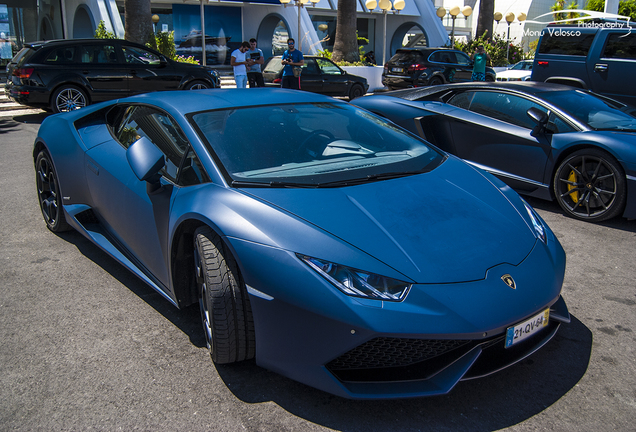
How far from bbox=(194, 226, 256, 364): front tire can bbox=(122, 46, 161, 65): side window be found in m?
10.7

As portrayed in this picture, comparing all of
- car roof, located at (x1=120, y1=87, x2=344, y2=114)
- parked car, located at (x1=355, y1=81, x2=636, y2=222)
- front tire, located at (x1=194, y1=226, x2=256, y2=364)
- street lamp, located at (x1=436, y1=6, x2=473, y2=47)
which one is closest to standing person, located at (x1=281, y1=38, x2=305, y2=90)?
parked car, located at (x1=355, y1=81, x2=636, y2=222)

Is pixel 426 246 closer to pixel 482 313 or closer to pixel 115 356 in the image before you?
pixel 482 313

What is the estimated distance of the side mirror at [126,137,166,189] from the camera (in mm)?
2861

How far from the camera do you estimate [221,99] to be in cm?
335

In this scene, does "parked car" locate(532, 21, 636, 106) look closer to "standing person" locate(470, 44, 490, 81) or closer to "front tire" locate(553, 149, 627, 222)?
"standing person" locate(470, 44, 490, 81)

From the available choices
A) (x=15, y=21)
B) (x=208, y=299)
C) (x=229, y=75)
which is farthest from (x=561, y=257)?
(x=15, y=21)

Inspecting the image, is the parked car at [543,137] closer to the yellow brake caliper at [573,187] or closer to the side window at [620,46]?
the yellow brake caliper at [573,187]

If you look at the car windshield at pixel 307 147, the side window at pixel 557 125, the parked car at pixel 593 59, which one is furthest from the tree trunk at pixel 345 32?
the car windshield at pixel 307 147

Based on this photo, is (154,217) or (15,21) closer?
(154,217)

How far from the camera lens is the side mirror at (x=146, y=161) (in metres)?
2.86

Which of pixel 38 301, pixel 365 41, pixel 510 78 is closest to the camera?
pixel 38 301

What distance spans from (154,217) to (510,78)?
1830cm

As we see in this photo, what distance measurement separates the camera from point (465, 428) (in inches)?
86.9

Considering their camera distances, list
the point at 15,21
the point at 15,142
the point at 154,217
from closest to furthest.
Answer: the point at 154,217, the point at 15,142, the point at 15,21
